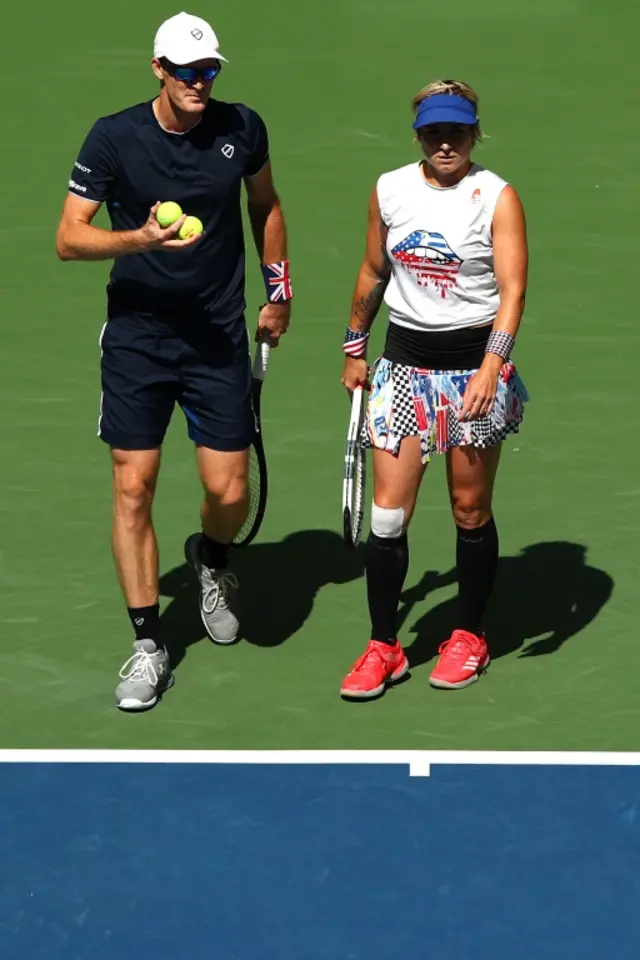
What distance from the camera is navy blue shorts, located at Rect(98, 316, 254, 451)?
9.09 meters

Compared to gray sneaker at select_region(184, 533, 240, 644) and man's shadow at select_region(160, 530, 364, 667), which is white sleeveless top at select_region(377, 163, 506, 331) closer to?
gray sneaker at select_region(184, 533, 240, 644)

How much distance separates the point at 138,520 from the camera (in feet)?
29.9

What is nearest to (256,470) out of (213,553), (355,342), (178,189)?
(213,553)

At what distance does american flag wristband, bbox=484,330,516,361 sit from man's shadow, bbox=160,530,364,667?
1841 millimetres

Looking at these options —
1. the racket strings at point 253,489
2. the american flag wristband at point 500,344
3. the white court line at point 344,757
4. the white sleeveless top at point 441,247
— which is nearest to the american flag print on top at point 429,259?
the white sleeveless top at point 441,247

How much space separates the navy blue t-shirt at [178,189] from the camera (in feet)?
29.0

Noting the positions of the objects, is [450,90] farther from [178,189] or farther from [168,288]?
[168,288]

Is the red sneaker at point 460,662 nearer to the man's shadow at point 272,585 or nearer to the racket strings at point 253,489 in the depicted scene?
the man's shadow at point 272,585

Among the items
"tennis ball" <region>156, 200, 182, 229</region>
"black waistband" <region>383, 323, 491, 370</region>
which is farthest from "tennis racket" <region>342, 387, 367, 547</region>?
"tennis ball" <region>156, 200, 182, 229</region>

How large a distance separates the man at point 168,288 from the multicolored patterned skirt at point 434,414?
732mm
